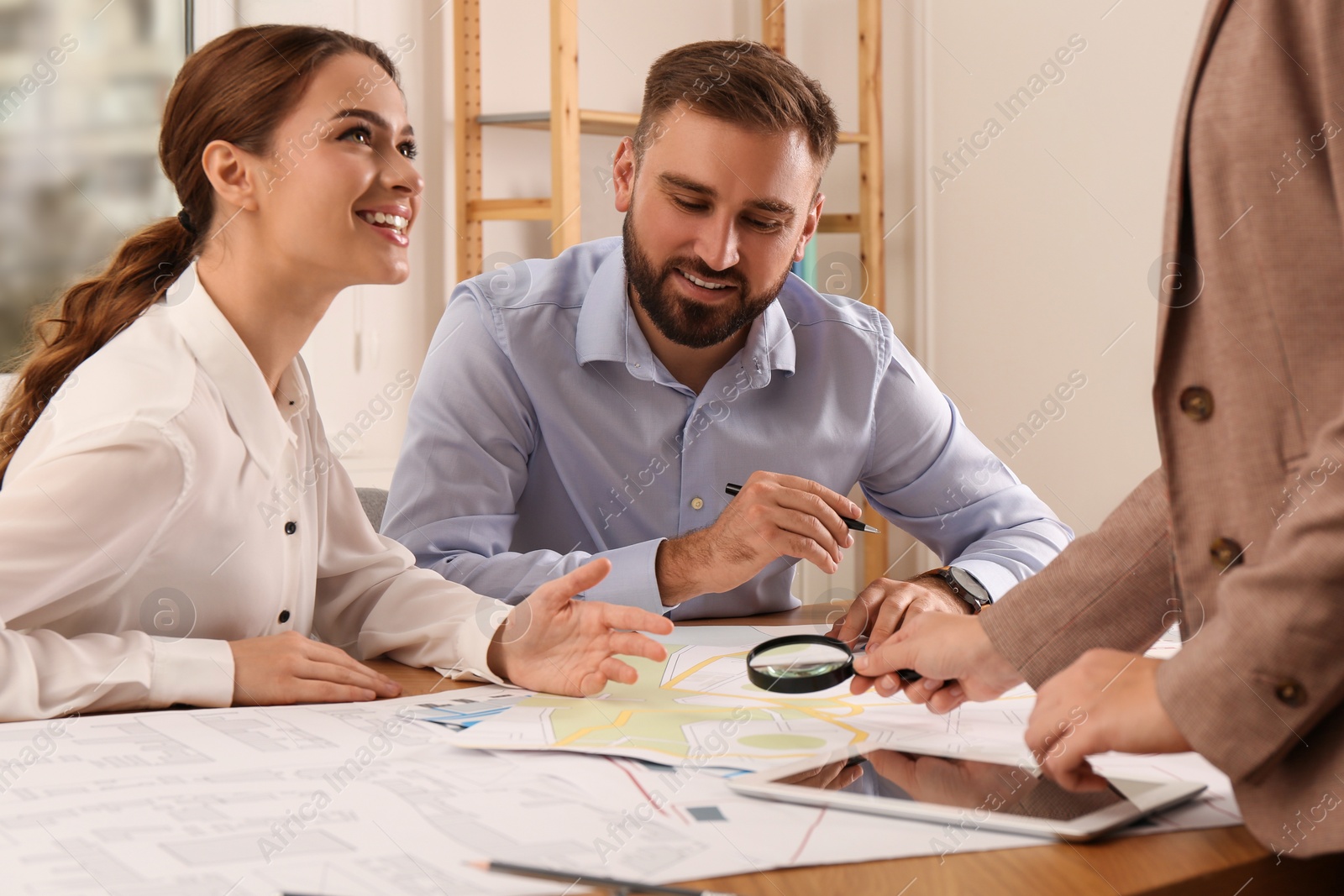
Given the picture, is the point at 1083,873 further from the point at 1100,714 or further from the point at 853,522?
the point at 853,522

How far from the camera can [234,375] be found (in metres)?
1.34

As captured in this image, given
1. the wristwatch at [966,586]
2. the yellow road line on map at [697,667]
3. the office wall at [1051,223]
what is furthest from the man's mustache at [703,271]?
the office wall at [1051,223]

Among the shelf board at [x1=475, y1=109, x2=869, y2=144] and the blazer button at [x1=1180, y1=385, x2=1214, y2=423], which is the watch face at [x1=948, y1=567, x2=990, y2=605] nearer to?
the blazer button at [x1=1180, y1=385, x2=1214, y2=423]

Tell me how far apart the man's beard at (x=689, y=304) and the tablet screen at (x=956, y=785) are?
1.07 metres

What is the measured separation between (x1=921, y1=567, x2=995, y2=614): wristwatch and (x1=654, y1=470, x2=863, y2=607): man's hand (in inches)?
6.8

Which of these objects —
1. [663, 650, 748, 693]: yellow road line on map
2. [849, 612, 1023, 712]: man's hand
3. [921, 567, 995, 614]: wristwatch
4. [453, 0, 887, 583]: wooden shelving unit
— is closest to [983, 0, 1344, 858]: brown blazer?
[849, 612, 1023, 712]: man's hand

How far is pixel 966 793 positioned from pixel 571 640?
0.52 metres

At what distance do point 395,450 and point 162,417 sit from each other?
6.82 ft

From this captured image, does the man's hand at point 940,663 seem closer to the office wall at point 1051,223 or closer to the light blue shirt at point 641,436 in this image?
the light blue shirt at point 641,436

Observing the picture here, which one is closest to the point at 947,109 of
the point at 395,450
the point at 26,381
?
the point at 395,450

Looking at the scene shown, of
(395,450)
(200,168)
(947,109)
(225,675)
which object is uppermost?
(947,109)

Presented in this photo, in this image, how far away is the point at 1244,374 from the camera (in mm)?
782

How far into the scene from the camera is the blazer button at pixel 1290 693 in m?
0.71

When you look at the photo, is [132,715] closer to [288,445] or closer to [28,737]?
[28,737]
